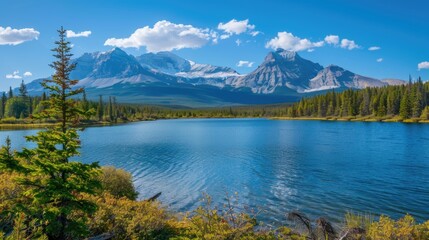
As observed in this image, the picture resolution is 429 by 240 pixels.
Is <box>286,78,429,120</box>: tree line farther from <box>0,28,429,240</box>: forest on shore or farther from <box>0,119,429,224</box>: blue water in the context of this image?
<box>0,28,429,240</box>: forest on shore

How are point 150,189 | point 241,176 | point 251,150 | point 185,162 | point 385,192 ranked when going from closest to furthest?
point 385,192 < point 150,189 < point 241,176 < point 185,162 < point 251,150

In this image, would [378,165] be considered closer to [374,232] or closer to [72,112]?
[374,232]

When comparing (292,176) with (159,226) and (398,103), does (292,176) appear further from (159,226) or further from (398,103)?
(398,103)

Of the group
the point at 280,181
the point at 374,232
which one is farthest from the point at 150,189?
the point at 374,232

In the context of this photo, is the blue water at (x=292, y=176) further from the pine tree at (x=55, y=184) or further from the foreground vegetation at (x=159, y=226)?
the pine tree at (x=55, y=184)

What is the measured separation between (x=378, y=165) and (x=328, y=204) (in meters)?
24.2

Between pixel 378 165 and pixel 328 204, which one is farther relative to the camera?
pixel 378 165

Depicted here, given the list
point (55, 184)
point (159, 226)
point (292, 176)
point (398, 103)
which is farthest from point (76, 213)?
point (398, 103)

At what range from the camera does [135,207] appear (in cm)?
1788

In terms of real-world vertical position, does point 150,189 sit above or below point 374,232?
below

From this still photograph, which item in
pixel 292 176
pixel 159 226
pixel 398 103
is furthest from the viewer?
pixel 398 103

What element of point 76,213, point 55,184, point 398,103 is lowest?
point 76,213

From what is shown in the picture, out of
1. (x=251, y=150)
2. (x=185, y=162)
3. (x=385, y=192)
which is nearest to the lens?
(x=385, y=192)

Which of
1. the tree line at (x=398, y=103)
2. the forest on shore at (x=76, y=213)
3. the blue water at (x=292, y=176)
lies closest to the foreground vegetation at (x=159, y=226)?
the forest on shore at (x=76, y=213)
